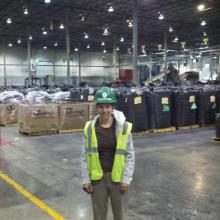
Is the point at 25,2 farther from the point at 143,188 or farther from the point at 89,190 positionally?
the point at 89,190

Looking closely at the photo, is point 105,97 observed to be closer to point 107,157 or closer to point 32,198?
point 107,157

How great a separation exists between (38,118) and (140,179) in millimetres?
5839

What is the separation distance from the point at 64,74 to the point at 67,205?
42.5m

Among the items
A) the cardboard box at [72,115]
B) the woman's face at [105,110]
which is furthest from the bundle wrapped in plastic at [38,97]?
the woman's face at [105,110]

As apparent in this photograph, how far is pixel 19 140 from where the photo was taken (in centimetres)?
962

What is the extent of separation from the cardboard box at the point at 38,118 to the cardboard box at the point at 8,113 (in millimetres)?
2223

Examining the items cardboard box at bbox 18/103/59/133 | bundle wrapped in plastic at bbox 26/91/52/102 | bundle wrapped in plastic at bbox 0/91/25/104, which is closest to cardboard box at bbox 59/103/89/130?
cardboard box at bbox 18/103/59/133

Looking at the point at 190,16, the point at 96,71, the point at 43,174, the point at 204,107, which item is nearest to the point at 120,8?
the point at 190,16

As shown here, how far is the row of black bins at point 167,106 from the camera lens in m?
10.0

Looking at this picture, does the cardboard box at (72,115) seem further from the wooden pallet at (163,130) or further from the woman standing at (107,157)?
the woman standing at (107,157)

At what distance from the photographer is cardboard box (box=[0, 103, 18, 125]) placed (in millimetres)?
12749

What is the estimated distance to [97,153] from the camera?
2883 mm

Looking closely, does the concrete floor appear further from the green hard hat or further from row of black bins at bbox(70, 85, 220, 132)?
the green hard hat

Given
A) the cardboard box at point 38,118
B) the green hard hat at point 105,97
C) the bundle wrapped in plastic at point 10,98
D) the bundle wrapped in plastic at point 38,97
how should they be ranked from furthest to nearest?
the bundle wrapped in plastic at point 10,98 → the bundle wrapped in plastic at point 38,97 → the cardboard box at point 38,118 → the green hard hat at point 105,97
